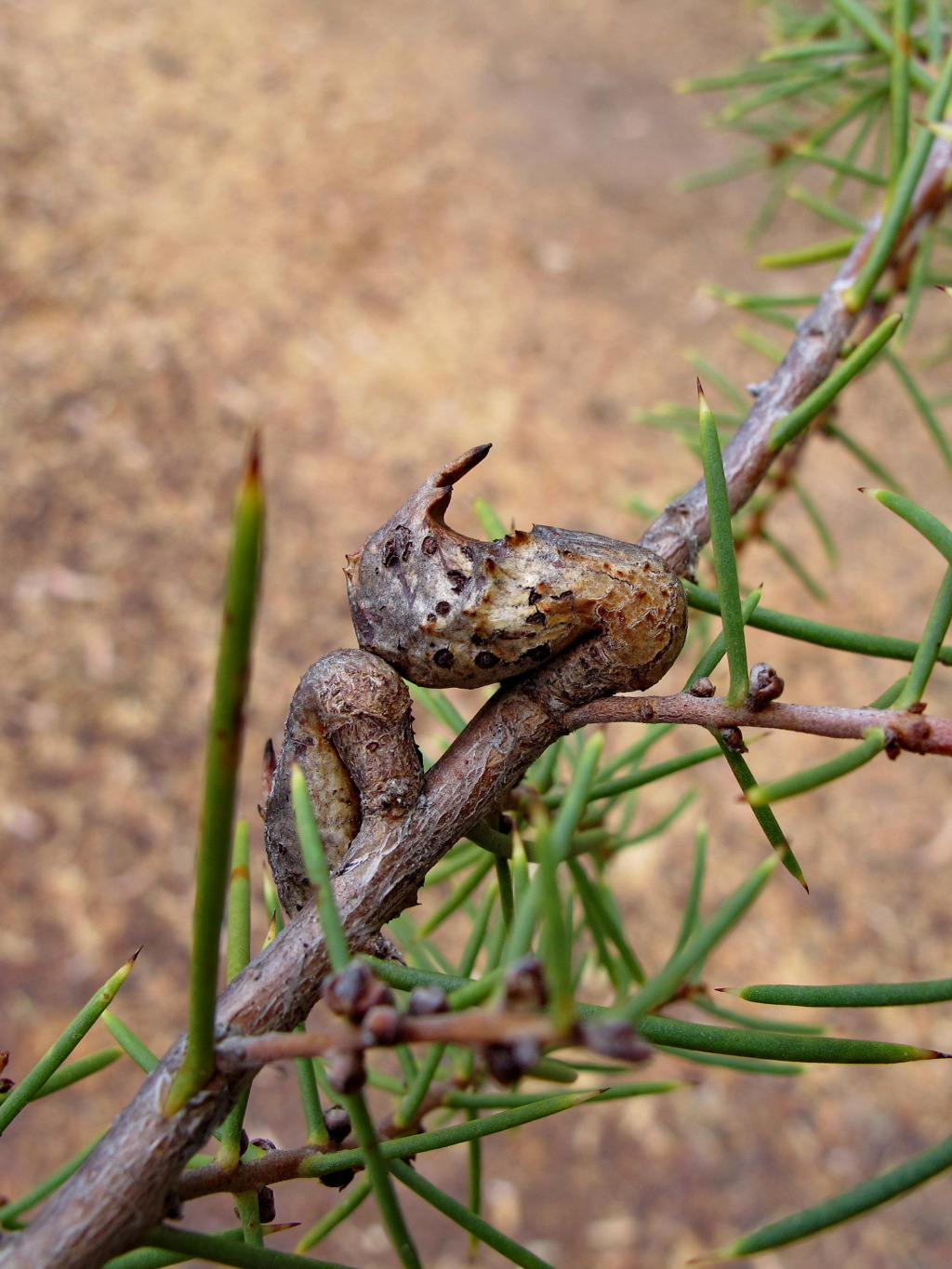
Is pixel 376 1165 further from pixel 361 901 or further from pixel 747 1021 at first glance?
pixel 747 1021

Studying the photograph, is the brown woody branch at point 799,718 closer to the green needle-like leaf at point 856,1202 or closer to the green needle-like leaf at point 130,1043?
Answer: the green needle-like leaf at point 856,1202

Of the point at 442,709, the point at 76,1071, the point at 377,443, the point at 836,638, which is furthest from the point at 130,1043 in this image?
the point at 377,443

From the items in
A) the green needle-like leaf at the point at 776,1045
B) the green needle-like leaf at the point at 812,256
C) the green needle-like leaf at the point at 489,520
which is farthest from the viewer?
the green needle-like leaf at the point at 812,256

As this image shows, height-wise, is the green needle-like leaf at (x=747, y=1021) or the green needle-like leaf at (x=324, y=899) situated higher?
the green needle-like leaf at (x=747, y=1021)

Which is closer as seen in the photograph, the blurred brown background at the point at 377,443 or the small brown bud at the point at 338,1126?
the small brown bud at the point at 338,1126

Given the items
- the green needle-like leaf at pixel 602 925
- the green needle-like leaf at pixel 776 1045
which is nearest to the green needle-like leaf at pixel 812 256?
the green needle-like leaf at pixel 602 925

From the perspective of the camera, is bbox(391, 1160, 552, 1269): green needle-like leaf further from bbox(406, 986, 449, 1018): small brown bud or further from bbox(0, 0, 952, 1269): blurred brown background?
bbox(0, 0, 952, 1269): blurred brown background
